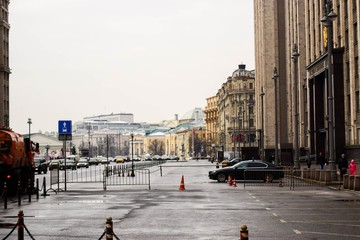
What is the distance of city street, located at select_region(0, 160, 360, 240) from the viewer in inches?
655

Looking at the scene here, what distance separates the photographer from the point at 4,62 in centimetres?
12462

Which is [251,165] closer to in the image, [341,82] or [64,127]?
[64,127]

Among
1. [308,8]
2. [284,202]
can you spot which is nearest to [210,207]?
[284,202]

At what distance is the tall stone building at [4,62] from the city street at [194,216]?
93.3 m

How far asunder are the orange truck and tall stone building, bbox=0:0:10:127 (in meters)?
83.2

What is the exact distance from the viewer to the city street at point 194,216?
1664 centimetres

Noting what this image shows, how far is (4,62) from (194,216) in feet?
359

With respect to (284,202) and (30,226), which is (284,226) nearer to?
(30,226)

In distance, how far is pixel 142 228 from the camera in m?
17.8

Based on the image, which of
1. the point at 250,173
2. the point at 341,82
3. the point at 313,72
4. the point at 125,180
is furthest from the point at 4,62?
the point at 250,173

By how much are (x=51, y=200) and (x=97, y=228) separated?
12.3 metres

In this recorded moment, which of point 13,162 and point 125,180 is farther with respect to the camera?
point 125,180

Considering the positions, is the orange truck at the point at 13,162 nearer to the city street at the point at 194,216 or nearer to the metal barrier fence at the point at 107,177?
the metal barrier fence at the point at 107,177

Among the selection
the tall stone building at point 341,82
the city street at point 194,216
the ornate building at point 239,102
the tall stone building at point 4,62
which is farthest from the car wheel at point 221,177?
the ornate building at point 239,102
